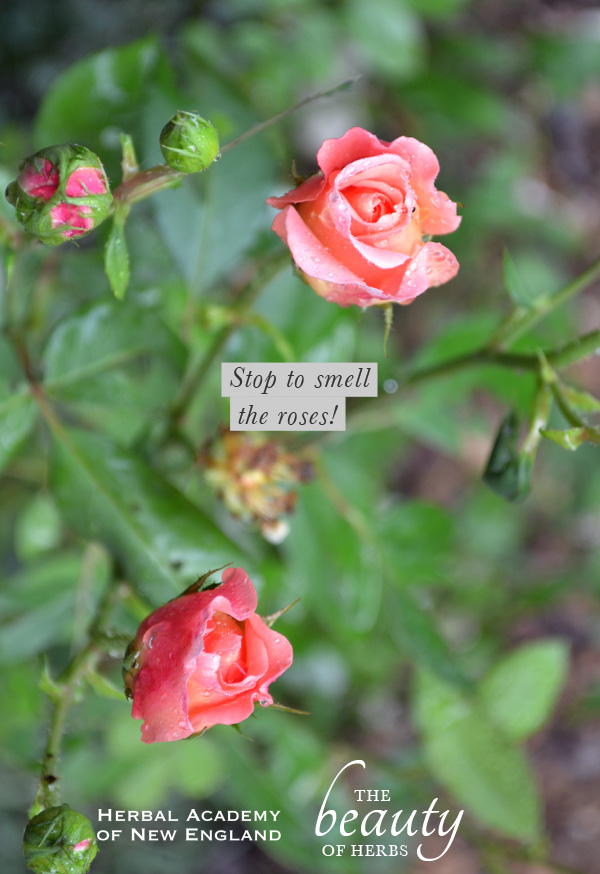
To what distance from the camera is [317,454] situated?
3.37ft

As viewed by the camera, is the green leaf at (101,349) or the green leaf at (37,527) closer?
the green leaf at (101,349)

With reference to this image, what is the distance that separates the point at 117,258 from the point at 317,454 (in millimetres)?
523

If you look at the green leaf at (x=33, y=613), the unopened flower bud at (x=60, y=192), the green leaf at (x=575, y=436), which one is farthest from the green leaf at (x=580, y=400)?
the green leaf at (x=33, y=613)

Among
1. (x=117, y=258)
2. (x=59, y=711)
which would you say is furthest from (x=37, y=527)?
(x=117, y=258)

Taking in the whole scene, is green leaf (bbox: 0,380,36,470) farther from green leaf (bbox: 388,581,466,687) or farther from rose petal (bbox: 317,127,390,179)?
green leaf (bbox: 388,581,466,687)

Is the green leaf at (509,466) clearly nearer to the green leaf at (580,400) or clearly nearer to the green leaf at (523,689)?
the green leaf at (580,400)

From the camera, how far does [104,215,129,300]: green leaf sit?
0.55 meters

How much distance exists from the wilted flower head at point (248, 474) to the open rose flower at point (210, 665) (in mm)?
267

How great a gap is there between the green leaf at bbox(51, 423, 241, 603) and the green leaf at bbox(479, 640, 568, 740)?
0.85 m

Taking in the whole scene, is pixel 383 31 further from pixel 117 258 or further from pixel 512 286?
pixel 117 258

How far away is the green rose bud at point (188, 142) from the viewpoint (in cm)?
50

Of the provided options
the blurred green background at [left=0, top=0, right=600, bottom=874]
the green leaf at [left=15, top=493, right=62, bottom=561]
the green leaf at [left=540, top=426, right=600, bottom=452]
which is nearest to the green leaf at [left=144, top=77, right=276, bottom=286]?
the blurred green background at [left=0, top=0, right=600, bottom=874]

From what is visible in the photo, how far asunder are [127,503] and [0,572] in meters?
0.73

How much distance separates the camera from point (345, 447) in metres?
1.41
